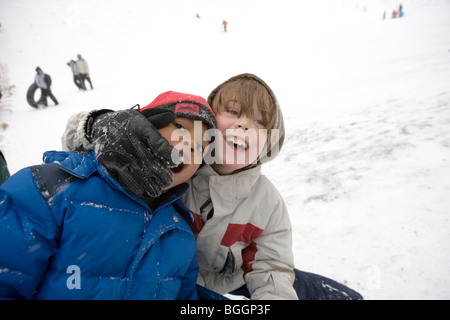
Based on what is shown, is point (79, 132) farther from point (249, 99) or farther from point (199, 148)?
point (249, 99)

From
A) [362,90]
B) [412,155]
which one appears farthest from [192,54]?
[412,155]

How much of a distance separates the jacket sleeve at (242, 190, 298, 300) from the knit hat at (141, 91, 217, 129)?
71 centimetres

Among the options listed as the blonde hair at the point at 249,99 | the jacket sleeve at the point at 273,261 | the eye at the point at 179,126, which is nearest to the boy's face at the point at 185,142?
the eye at the point at 179,126

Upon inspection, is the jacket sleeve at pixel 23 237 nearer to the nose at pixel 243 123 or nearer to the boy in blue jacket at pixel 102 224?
the boy in blue jacket at pixel 102 224

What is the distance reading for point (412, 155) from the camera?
285 cm

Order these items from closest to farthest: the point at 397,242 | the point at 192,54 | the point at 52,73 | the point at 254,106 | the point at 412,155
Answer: the point at 254,106 → the point at 397,242 → the point at 412,155 → the point at 52,73 → the point at 192,54

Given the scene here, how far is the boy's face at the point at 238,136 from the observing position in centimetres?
126

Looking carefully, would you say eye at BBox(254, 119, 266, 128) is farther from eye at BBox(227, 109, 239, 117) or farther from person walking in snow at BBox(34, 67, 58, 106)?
person walking in snow at BBox(34, 67, 58, 106)

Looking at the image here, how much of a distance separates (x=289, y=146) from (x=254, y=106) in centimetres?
271

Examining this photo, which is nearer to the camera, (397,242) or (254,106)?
(254,106)

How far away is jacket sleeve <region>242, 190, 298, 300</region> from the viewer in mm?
1288

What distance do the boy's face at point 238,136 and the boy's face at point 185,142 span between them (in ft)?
0.53

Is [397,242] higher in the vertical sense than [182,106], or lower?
lower

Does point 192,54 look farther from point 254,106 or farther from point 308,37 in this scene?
point 254,106
